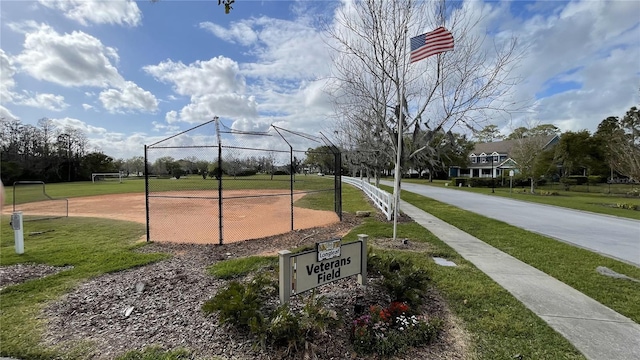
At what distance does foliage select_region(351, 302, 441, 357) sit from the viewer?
2842 mm

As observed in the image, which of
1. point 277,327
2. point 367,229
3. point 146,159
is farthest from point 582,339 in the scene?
point 146,159

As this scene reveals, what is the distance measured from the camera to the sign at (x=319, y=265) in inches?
126

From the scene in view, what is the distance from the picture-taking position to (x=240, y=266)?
536 centimetres

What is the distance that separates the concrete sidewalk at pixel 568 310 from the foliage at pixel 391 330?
1.53 m

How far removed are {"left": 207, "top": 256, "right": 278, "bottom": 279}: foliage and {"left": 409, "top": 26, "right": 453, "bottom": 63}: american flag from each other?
18.2ft

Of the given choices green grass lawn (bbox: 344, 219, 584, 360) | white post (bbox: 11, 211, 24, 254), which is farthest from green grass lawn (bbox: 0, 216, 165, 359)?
green grass lawn (bbox: 344, 219, 584, 360)

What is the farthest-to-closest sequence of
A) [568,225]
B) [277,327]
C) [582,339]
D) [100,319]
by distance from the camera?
[568,225] < [100,319] < [582,339] < [277,327]

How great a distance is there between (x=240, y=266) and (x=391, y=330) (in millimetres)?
3174

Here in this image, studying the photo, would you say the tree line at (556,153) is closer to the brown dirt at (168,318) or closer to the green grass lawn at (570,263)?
the green grass lawn at (570,263)

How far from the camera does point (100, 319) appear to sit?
11.5ft

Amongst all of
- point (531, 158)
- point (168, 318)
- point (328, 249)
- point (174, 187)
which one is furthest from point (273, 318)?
point (531, 158)

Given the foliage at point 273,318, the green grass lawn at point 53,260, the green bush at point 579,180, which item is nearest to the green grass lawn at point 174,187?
the green grass lawn at point 53,260

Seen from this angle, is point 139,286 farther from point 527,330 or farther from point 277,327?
point 527,330

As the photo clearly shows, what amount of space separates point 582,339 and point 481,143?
6733 centimetres
